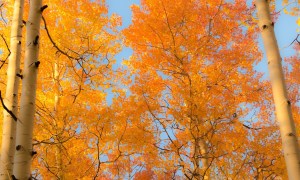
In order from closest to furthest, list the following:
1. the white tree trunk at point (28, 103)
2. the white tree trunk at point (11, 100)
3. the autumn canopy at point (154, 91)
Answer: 1. the white tree trunk at point (28, 103)
2. the white tree trunk at point (11, 100)
3. the autumn canopy at point (154, 91)

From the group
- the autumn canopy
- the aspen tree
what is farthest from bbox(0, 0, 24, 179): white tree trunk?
the autumn canopy

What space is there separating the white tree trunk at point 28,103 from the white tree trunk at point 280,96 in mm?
1753

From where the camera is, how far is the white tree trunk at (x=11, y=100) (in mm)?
2943

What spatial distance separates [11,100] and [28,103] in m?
1.02

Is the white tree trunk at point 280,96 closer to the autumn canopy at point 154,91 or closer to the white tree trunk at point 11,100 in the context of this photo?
the white tree trunk at point 11,100

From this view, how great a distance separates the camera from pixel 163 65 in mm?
7605

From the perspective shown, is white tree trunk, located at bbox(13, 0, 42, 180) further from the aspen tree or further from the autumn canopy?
the autumn canopy

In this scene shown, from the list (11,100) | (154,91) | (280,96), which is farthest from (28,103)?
(154,91)

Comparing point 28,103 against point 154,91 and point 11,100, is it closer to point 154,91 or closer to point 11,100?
point 11,100

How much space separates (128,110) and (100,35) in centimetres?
227

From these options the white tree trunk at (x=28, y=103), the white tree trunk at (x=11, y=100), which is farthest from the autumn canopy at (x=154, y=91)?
the white tree trunk at (x=28, y=103)

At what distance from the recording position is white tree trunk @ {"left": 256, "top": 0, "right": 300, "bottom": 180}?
2213mm

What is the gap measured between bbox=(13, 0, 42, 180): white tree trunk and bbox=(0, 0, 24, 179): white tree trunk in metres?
0.54

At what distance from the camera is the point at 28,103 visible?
2375mm
